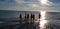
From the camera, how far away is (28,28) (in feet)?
38.1

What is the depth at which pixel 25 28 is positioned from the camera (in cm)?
1162

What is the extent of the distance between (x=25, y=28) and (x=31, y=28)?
2.04 ft

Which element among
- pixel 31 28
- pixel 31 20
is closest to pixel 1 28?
pixel 31 28

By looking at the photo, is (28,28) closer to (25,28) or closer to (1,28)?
(25,28)

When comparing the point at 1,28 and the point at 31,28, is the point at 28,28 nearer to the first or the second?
the point at 31,28

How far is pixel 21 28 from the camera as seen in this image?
11.5 m

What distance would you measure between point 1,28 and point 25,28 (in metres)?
2.48

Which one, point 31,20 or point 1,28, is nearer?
point 1,28

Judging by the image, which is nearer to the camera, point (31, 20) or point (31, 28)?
point (31, 28)

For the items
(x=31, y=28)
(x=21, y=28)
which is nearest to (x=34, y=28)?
(x=31, y=28)

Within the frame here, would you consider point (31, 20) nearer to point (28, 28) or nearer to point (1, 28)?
point (28, 28)

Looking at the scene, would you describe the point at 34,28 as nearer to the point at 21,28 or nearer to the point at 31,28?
the point at 31,28

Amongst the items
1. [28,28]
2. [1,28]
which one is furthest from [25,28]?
[1,28]

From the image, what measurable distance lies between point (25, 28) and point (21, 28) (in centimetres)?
42
